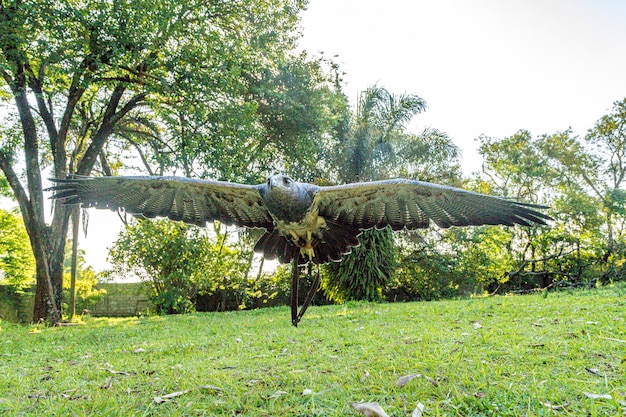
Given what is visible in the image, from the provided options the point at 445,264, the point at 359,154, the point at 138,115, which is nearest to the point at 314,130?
the point at 359,154

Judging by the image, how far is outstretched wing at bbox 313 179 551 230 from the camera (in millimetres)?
4137

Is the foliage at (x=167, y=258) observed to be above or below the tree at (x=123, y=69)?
below

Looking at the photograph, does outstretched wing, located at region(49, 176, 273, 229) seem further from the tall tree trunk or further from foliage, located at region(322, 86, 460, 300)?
the tall tree trunk

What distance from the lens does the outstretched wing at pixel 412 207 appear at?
163 inches

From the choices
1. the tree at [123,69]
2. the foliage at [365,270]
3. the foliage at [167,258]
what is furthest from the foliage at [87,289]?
the foliage at [365,270]

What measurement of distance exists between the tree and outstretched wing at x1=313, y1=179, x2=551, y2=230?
17.1 feet

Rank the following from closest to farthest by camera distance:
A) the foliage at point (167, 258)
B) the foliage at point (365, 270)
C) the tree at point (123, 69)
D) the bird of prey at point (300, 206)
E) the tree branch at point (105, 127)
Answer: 1. the bird of prey at point (300, 206)
2. the tree at point (123, 69)
3. the tree branch at point (105, 127)
4. the foliage at point (167, 258)
5. the foliage at point (365, 270)

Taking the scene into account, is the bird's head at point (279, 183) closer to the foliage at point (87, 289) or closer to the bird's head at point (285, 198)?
the bird's head at point (285, 198)

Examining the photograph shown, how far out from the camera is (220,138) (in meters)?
9.30

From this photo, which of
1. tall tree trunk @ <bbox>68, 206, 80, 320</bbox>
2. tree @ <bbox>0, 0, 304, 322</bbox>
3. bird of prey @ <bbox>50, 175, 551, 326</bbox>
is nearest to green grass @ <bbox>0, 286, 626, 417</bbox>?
bird of prey @ <bbox>50, 175, 551, 326</bbox>

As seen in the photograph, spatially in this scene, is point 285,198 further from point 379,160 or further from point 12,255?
point 12,255

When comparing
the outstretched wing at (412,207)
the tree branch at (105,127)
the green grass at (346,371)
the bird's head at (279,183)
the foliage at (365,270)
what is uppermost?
the tree branch at (105,127)

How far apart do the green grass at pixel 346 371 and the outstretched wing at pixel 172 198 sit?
148cm

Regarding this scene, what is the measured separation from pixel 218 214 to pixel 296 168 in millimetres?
8544
